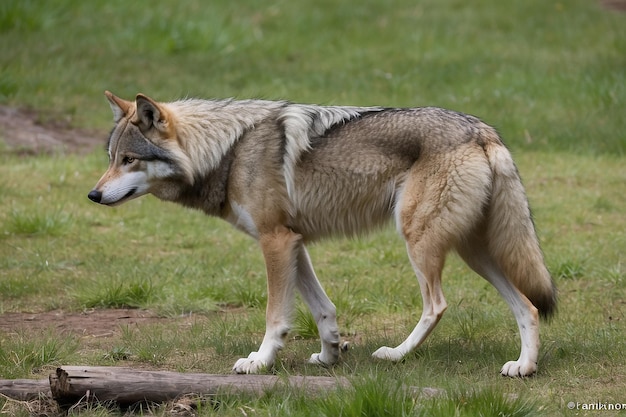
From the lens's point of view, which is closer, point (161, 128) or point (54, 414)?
point (54, 414)

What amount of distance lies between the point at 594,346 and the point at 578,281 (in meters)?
1.87

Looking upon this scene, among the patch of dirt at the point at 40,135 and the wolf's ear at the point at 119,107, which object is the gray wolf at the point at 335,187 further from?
the patch of dirt at the point at 40,135

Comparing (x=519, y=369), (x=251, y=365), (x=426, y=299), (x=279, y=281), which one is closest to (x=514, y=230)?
(x=426, y=299)

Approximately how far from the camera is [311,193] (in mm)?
5809

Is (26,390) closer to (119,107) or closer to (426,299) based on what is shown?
(119,107)

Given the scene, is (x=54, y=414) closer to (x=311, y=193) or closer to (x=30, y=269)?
(x=311, y=193)

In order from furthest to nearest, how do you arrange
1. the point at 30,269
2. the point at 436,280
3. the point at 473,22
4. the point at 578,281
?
the point at 473,22 → the point at 30,269 → the point at 578,281 → the point at 436,280

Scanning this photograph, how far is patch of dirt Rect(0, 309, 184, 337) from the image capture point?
6.56 m

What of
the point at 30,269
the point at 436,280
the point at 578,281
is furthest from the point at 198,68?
the point at 436,280

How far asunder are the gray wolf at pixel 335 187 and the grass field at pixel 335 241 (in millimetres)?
377

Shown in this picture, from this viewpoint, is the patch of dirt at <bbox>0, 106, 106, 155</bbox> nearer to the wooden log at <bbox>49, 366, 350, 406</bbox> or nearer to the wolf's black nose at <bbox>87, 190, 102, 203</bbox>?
the wolf's black nose at <bbox>87, 190, 102, 203</bbox>

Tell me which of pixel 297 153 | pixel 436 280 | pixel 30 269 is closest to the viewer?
pixel 436 280

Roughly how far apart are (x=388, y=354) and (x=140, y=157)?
6.18 feet

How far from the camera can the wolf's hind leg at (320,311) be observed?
575 centimetres
